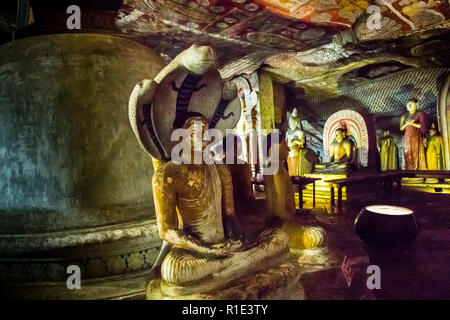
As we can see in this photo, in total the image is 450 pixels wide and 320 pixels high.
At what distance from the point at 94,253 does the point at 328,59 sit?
844cm

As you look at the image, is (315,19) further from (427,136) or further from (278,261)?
(427,136)

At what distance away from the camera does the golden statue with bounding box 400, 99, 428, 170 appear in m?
9.64

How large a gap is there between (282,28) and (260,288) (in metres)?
5.86

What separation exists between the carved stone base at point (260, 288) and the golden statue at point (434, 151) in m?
9.75

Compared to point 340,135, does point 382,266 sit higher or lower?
lower

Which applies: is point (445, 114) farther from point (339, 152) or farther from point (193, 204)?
point (193, 204)

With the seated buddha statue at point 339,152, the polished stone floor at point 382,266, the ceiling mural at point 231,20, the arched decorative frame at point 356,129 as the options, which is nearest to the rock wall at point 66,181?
the polished stone floor at point 382,266

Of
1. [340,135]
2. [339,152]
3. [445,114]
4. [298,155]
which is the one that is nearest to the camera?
[339,152]

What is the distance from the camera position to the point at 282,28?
244 inches

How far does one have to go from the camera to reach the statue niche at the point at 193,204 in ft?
6.22

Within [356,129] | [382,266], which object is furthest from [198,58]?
[356,129]

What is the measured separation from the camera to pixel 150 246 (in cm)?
299

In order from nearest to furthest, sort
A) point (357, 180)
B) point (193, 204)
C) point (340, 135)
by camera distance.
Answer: point (193, 204), point (357, 180), point (340, 135)

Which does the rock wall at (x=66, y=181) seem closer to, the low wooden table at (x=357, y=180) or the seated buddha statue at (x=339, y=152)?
the low wooden table at (x=357, y=180)
